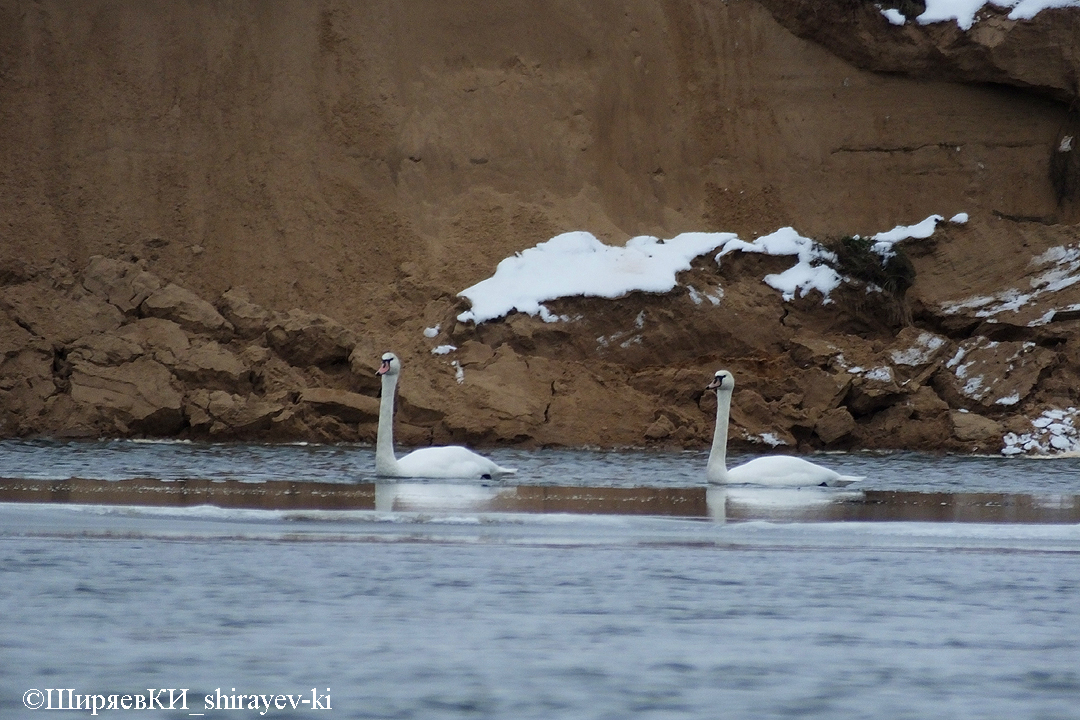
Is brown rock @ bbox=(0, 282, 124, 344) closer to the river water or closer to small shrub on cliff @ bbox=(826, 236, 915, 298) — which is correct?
the river water

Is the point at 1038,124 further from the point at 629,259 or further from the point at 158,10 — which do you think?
the point at 158,10

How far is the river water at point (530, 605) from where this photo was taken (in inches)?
247

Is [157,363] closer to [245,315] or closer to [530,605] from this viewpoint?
[245,315]

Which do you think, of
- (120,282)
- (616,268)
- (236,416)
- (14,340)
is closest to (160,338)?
(120,282)

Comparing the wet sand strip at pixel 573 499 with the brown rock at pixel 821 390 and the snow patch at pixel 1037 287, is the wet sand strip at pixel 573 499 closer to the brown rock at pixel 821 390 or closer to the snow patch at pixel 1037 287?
the brown rock at pixel 821 390

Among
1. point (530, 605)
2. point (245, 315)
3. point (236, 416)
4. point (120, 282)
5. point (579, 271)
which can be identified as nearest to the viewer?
point (530, 605)

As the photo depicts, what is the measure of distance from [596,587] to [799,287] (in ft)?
65.3

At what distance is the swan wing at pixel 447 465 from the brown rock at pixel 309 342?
9.72 m

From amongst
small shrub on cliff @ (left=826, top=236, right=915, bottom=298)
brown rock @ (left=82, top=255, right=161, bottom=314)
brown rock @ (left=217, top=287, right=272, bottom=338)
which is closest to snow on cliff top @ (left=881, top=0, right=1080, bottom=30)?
small shrub on cliff @ (left=826, top=236, right=915, bottom=298)

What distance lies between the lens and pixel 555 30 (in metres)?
32.9

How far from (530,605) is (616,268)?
19982mm

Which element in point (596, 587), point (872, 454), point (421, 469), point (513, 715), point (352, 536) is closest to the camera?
point (513, 715)

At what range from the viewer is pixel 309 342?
26.3 m

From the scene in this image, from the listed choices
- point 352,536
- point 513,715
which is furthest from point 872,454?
point 513,715
